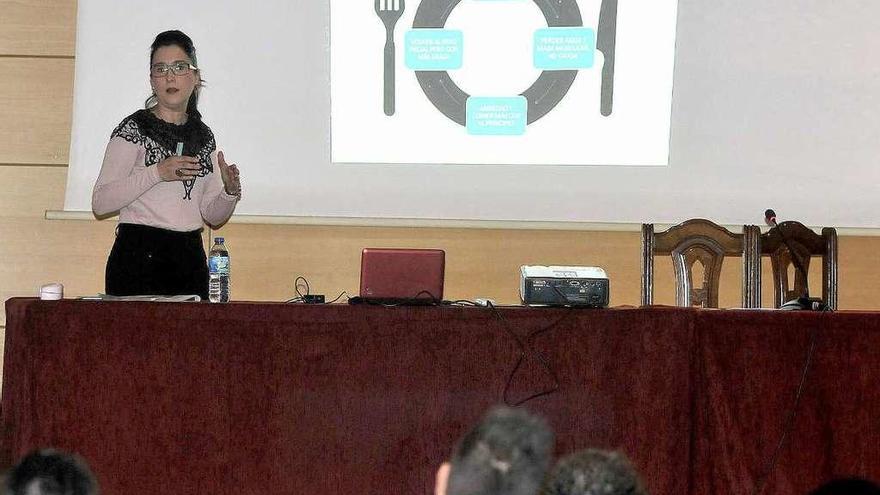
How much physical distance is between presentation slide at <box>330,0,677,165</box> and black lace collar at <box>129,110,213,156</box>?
0.86 metres

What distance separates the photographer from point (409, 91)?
12.1 feet

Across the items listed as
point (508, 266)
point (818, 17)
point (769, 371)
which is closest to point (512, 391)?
point (769, 371)

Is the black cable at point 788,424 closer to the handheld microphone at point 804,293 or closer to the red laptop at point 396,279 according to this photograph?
the handheld microphone at point 804,293

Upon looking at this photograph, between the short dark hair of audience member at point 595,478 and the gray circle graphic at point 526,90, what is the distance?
9.52 feet

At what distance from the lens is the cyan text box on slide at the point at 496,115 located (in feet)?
12.1

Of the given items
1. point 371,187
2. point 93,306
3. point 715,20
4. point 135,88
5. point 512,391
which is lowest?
point 512,391

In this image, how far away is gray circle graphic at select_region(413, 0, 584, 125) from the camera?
12.0 feet

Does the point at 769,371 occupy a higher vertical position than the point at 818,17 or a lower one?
lower

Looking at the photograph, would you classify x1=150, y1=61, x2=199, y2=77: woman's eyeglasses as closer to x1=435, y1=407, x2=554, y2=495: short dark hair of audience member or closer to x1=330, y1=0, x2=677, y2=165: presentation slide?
x1=330, y1=0, x2=677, y2=165: presentation slide

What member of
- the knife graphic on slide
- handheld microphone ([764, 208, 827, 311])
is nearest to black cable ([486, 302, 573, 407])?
handheld microphone ([764, 208, 827, 311])

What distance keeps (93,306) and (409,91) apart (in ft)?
5.70

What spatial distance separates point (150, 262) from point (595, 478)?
2.29 meters

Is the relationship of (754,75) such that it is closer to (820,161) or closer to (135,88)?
(820,161)

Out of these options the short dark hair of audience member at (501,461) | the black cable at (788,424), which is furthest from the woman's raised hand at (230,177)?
the short dark hair of audience member at (501,461)
